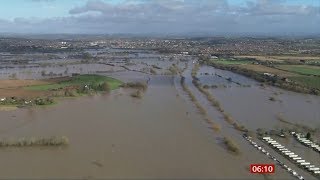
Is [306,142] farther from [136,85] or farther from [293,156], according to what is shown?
[136,85]

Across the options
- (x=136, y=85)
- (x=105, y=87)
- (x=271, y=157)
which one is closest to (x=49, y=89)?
(x=105, y=87)

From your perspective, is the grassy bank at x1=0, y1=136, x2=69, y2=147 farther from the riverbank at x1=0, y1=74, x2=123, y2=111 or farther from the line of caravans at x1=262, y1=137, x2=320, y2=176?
the line of caravans at x1=262, y1=137, x2=320, y2=176

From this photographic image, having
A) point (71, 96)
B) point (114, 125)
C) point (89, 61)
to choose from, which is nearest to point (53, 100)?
point (71, 96)

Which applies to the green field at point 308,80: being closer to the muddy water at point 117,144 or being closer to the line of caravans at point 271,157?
the muddy water at point 117,144

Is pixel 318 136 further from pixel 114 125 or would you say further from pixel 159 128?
pixel 114 125

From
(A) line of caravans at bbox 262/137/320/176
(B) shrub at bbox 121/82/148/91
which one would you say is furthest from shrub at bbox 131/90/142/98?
(A) line of caravans at bbox 262/137/320/176
